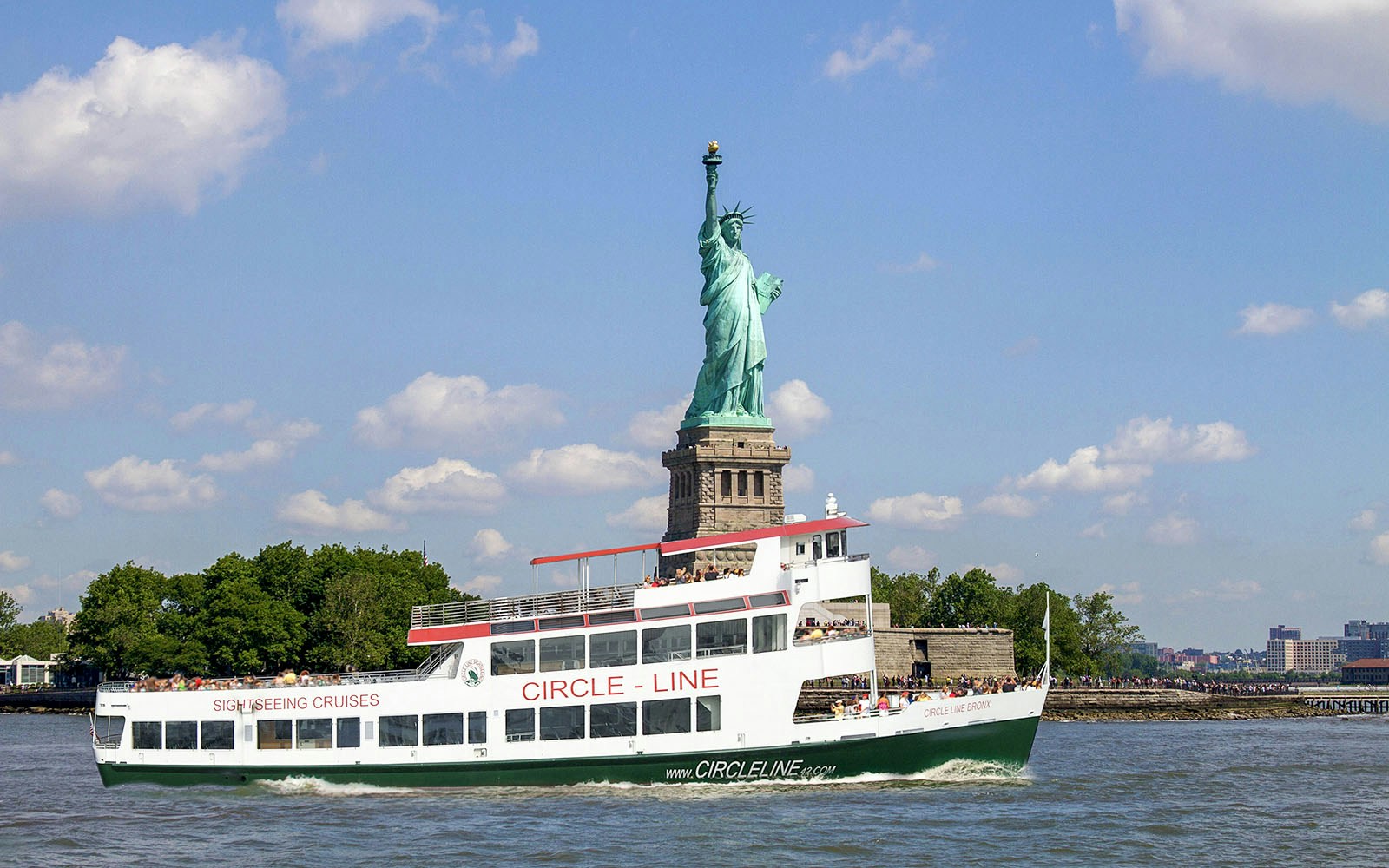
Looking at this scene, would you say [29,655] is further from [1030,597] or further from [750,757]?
[750,757]

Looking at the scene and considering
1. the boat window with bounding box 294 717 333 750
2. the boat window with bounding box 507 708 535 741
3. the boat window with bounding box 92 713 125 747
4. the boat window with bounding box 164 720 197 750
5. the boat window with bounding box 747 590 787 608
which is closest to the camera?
the boat window with bounding box 747 590 787 608

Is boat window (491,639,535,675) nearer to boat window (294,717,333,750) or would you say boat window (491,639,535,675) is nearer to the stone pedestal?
boat window (294,717,333,750)

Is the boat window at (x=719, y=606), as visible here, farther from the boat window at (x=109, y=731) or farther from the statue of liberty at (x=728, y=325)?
the statue of liberty at (x=728, y=325)

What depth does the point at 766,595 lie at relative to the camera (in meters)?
50.4

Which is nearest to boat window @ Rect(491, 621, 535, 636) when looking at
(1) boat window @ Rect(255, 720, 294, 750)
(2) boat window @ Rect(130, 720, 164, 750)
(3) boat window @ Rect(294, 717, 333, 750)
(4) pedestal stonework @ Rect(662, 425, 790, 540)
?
(3) boat window @ Rect(294, 717, 333, 750)

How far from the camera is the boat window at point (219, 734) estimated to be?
53188mm

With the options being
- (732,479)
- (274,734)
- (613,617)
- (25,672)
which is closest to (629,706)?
(613,617)

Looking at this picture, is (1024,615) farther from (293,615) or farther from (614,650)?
(614,650)

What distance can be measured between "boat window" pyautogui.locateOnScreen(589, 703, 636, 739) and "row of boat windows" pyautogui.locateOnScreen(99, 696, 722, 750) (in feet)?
0.08

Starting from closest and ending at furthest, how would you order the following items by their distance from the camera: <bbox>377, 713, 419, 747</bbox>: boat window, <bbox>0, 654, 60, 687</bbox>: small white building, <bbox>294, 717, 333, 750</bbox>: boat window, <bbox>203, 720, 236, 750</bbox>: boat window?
<bbox>377, 713, 419, 747</bbox>: boat window, <bbox>294, 717, 333, 750</bbox>: boat window, <bbox>203, 720, 236, 750</bbox>: boat window, <bbox>0, 654, 60, 687</bbox>: small white building

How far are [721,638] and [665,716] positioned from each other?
284cm

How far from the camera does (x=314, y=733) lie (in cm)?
5253

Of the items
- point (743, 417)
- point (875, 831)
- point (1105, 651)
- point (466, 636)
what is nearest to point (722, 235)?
point (743, 417)

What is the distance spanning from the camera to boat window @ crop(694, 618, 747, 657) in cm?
5019
